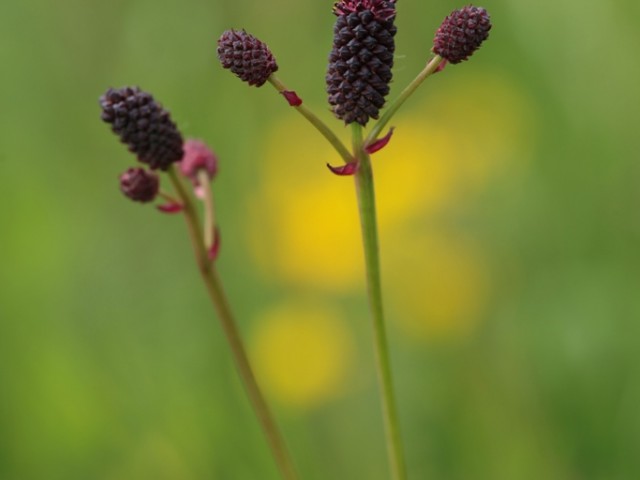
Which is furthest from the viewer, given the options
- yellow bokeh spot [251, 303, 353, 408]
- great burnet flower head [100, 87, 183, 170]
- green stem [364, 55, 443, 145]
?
yellow bokeh spot [251, 303, 353, 408]

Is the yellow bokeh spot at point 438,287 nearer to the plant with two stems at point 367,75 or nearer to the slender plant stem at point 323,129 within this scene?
the plant with two stems at point 367,75

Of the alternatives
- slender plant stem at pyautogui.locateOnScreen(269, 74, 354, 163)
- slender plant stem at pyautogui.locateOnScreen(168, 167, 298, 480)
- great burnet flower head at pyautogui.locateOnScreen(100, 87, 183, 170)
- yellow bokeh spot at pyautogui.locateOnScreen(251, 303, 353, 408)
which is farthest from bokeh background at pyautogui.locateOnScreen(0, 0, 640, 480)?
slender plant stem at pyautogui.locateOnScreen(269, 74, 354, 163)

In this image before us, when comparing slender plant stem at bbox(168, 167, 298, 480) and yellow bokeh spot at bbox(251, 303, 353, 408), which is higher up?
slender plant stem at bbox(168, 167, 298, 480)

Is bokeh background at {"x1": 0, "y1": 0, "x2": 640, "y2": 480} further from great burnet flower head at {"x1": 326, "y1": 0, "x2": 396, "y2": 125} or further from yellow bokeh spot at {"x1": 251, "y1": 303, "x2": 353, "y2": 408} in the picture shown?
great burnet flower head at {"x1": 326, "y1": 0, "x2": 396, "y2": 125}

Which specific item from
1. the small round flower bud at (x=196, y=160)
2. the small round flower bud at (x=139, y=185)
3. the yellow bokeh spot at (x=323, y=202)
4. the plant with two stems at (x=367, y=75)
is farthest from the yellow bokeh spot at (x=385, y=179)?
the plant with two stems at (x=367, y=75)

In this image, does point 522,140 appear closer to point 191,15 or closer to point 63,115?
point 191,15

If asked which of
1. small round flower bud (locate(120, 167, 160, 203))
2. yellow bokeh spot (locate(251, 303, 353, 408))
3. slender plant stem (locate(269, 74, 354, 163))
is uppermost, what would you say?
slender plant stem (locate(269, 74, 354, 163))
